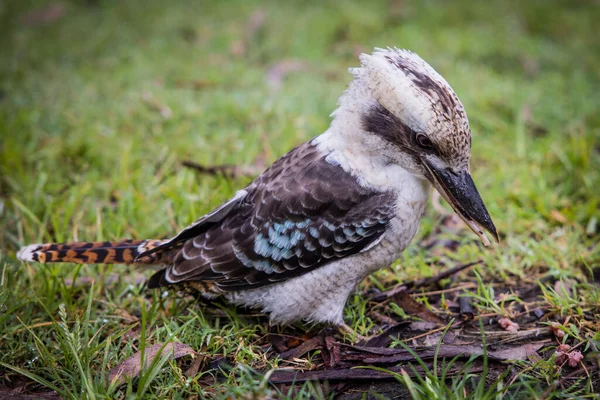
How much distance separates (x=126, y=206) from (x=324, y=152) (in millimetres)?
1691

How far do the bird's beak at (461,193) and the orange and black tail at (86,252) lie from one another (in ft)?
5.15

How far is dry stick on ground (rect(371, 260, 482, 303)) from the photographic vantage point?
10.9 feet

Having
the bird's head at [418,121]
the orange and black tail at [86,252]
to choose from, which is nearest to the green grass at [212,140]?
the orange and black tail at [86,252]

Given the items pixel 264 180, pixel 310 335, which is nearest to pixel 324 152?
pixel 264 180

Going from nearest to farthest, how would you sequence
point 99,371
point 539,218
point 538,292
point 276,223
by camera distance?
point 99,371
point 276,223
point 538,292
point 539,218

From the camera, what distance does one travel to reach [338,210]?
291cm

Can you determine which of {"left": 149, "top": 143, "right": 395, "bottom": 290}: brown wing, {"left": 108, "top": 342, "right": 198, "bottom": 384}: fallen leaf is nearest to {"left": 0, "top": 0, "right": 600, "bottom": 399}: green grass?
{"left": 108, "top": 342, "right": 198, "bottom": 384}: fallen leaf

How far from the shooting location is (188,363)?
2.84 metres

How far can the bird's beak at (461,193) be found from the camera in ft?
9.12

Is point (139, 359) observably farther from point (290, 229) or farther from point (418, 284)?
point (418, 284)

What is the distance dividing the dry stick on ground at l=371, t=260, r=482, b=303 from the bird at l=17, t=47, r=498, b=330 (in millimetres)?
384

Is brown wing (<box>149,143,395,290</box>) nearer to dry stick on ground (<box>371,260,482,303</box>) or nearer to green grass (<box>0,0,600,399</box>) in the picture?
green grass (<box>0,0,600,399</box>)

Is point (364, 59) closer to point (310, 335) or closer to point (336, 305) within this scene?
point (336, 305)

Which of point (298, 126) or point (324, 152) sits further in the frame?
point (298, 126)
